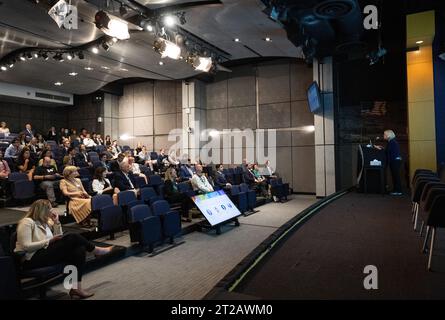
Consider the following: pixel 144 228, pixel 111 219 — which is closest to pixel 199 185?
pixel 111 219

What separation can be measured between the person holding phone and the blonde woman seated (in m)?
1.39

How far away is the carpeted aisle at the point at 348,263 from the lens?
2119 millimetres

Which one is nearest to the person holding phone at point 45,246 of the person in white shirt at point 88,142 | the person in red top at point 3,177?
the person in red top at point 3,177

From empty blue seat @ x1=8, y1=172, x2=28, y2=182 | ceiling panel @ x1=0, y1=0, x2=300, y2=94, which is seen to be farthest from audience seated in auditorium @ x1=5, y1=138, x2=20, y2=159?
ceiling panel @ x1=0, y1=0, x2=300, y2=94

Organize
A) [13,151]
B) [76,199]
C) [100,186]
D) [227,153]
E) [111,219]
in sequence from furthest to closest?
[227,153], [13,151], [100,186], [76,199], [111,219]

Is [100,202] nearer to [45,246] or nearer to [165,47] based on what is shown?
[45,246]

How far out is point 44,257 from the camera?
278 cm

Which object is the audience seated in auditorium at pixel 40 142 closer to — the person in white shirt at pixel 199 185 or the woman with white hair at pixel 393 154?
the person in white shirt at pixel 199 185

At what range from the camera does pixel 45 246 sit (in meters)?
2.84

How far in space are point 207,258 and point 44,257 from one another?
191 cm

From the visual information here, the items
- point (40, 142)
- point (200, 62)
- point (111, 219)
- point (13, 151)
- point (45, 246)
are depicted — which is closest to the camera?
point (45, 246)

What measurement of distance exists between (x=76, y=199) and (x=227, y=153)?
23.5ft
